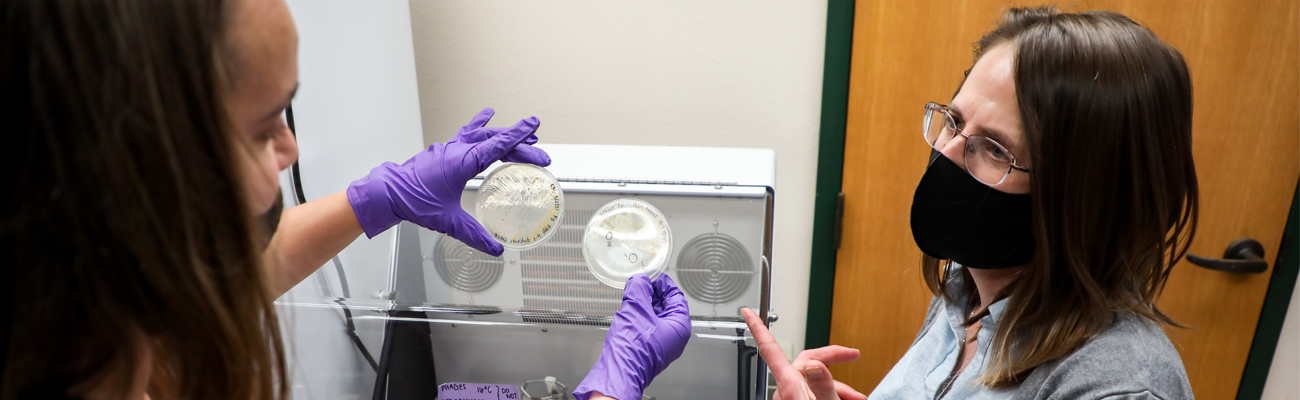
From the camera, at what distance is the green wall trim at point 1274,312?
1694mm

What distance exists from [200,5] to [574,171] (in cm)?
85

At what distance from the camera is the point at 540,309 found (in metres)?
1.25

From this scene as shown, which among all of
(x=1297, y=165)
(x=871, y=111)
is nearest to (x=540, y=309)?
(x=871, y=111)

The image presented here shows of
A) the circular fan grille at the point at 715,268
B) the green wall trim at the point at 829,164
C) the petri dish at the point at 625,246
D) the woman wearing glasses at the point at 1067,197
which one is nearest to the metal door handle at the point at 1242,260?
the green wall trim at the point at 829,164

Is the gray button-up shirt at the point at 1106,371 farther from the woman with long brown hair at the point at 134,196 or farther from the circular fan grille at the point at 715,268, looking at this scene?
the woman with long brown hair at the point at 134,196

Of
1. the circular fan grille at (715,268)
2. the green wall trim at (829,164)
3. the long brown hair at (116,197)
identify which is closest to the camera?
the long brown hair at (116,197)

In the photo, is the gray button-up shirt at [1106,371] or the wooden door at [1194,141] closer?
the gray button-up shirt at [1106,371]

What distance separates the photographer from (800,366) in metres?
1.09

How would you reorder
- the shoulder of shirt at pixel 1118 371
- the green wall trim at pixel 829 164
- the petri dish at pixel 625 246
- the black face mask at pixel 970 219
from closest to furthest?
the shoulder of shirt at pixel 1118 371 < the black face mask at pixel 970 219 < the petri dish at pixel 625 246 < the green wall trim at pixel 829 164

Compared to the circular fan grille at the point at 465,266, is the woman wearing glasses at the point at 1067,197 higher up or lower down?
higher up

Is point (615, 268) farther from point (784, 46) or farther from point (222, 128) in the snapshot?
point (784, 46)

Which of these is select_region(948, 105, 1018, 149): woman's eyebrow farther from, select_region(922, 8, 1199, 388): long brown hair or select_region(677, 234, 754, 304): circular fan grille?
select_region(677, 234, 754, 304): circular fan grille

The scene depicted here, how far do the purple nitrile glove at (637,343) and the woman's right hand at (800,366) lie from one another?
122 millimetres

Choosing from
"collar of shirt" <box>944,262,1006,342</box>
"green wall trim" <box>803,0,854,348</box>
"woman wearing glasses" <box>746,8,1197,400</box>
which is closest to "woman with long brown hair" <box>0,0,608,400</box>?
"woman wearing glasses" <box>746,8,1197,400</box>
